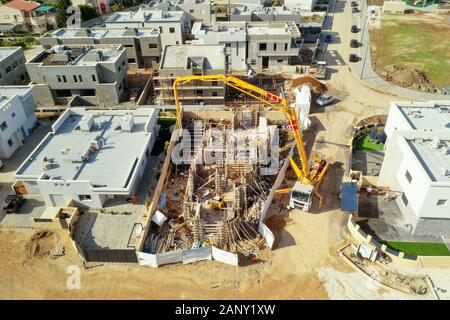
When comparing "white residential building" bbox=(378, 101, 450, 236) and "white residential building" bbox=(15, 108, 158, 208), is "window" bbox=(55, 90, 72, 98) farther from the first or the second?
"white residential building" bbox=(378, 101, 450, 236)

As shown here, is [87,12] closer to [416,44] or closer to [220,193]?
[220,193]

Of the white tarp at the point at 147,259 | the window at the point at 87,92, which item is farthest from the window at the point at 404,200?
the window at the point at 87,92

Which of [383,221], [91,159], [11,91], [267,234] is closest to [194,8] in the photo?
[11,91]

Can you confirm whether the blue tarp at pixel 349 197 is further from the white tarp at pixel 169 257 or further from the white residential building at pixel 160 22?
the white residential building at pixel 160 22

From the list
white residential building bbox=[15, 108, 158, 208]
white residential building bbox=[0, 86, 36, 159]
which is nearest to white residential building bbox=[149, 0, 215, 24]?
white residential building bbox=[0, 86, 36, 159]

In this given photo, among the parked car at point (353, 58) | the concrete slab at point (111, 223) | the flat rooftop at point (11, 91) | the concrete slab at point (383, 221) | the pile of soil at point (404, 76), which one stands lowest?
the concrete slab at point (383, 221)

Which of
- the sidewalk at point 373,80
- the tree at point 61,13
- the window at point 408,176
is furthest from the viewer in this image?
the tree at point 61,13
